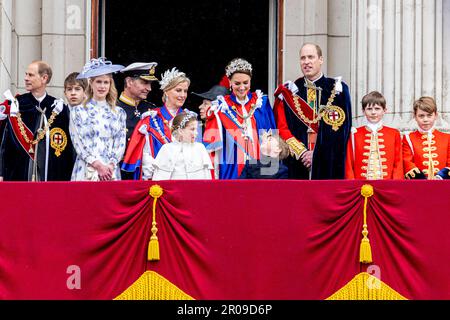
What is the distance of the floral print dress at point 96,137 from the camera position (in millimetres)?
15125

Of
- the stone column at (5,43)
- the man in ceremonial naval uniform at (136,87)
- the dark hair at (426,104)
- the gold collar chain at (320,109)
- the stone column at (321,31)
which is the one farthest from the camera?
the stone column at (321,31)

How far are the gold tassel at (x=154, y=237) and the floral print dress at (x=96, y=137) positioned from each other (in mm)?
1078

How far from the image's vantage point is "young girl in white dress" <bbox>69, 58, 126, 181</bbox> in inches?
594

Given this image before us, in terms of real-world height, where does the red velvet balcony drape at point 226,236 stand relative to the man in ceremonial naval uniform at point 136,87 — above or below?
below

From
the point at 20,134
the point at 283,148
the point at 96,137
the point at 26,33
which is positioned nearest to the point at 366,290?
the point at 283,148

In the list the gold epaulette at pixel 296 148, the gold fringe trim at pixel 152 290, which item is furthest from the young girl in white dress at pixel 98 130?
the gold epaulette at pixel 296 148

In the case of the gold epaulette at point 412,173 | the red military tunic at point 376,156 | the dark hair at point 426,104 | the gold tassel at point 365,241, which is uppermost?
the dark hair at point 426,104

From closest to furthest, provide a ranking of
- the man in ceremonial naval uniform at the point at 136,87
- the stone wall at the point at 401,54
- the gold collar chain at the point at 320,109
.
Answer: the gold collar chain at the point at 320,109 < the man in ceremonial naval uniform at the point at 136,87 < the stone wall at the point at 401,54

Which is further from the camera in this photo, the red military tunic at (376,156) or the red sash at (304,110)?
the red sash at (304,110)

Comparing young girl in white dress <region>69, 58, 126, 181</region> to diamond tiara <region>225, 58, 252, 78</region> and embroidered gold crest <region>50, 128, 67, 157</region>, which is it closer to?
embroidered gold crest <region>50, 128, 67, 157</region>

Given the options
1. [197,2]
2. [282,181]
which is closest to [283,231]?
[282,181]

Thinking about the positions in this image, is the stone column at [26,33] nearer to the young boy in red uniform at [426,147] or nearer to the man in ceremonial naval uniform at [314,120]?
the man in ceremonial naval uniform at [314,120]

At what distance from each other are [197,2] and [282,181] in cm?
658
